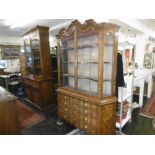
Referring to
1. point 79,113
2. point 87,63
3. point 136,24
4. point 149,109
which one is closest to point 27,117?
point 79,113

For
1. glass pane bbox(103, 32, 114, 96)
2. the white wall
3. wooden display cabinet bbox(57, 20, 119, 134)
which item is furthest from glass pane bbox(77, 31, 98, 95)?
the white wall

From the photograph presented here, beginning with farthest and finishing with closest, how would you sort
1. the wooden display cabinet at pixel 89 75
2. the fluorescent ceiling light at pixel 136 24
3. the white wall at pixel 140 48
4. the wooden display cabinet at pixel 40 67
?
the white wall at pixel 140 48 < the wooden display cabinet at pixel 40 67 < the fluorescent ceiling light at pixel 136 24 < the wooden display cabinet at pixel 89 75

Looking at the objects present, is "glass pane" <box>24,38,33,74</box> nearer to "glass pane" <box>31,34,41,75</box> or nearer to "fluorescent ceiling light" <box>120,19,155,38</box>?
"glass pane" <box>31,34,41,75</box>

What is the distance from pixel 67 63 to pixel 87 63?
0.59 meters

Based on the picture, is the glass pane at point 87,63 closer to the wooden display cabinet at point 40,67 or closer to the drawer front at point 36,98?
the wooden display cabinet at point 40,67

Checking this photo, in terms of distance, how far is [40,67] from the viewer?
3934mm

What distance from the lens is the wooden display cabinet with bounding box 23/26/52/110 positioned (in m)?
3.69

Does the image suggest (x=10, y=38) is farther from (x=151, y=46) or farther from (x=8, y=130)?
(x=151, y=46)

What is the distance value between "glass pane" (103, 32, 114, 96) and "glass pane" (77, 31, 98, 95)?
18 centimetres

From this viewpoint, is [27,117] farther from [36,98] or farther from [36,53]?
[36,53]

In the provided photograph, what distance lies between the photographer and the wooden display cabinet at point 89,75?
7.00ft

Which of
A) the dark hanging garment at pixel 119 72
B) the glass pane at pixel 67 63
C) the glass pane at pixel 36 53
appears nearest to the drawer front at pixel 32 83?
the glass pane at pixel 36 53

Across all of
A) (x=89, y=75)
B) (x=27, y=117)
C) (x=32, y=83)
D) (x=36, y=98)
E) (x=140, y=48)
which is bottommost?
(x=27, y=117)
